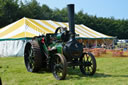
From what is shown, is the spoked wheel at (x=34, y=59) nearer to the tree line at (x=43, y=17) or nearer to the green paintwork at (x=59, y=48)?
the green paintwork at (x=59, y=48)

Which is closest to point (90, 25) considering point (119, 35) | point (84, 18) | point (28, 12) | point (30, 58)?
A: point (84, 18)

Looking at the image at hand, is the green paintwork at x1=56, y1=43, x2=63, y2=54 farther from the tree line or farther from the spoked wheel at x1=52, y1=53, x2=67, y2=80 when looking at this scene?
the tree line

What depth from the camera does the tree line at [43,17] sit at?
31.0 meters

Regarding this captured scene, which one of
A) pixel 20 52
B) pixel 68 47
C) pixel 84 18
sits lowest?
pixel 20 52

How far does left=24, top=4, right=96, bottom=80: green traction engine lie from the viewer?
6145mm

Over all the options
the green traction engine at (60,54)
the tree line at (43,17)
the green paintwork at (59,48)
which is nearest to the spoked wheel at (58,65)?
the green traction engine at (60,54)

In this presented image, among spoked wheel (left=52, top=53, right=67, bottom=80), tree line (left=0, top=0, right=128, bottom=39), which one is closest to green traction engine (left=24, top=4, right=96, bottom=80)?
spoked wheel (left=52, top=53, right=67, bottom=80)

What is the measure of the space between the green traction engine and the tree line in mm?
24296

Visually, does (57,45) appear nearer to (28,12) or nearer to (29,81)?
(29,81)

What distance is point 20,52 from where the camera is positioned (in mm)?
15164

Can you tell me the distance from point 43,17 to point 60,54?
35.5m

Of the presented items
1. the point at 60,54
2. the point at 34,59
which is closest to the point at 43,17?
the point at 34,59

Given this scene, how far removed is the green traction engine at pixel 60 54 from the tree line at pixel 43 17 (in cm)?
2430

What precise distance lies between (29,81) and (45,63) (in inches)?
61.6
